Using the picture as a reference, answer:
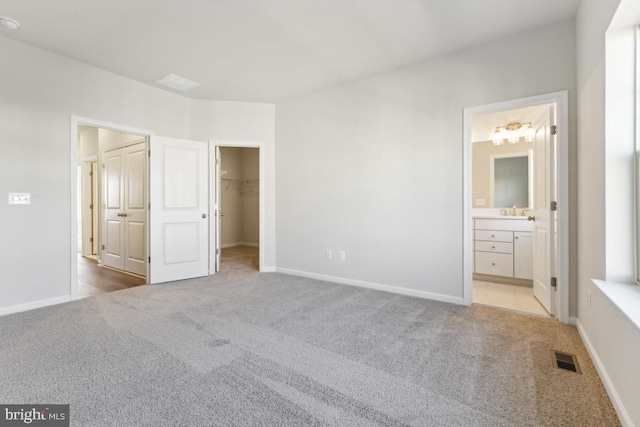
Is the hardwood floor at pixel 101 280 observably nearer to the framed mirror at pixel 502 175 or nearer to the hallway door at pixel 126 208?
the hallway door at pixel 126 208

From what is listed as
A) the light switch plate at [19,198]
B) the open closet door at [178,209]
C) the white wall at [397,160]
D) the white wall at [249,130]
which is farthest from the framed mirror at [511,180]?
the light switch plate at [19,198]

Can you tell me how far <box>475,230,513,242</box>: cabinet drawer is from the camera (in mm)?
4078

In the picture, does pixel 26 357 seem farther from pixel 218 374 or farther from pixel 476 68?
pixel 476 68

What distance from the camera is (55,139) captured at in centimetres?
318

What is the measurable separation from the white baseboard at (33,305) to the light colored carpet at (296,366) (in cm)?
14

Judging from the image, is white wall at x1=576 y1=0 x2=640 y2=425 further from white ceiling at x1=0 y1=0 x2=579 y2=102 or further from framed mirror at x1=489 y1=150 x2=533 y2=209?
framed mirror at x1=489 y1=150 x2=533 y2=209

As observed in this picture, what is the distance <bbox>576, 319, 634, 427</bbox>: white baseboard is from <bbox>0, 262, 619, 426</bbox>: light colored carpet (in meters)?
0.04

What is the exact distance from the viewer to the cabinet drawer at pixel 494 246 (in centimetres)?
406

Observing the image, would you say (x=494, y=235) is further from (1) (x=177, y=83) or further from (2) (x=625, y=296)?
(1) (x=177, y=83)

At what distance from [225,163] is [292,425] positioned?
748cm

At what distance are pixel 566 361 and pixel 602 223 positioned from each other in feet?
3.12

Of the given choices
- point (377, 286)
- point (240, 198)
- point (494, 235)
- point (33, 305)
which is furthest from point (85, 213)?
point (494, 235)

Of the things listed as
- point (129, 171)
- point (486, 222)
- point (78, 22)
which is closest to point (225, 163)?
point (129, 171)

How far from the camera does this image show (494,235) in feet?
→ 13.7
